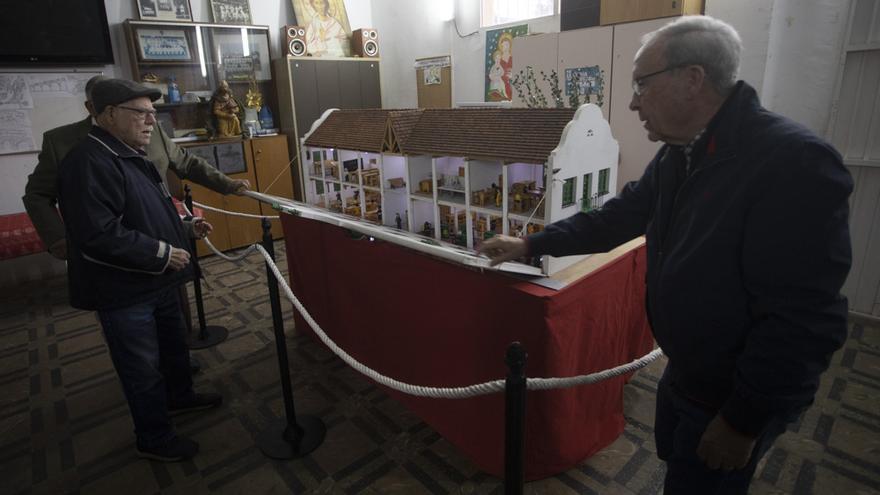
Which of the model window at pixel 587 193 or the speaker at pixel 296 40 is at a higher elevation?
the speaker at pixel 296 40

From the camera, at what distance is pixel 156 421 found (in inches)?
89.3

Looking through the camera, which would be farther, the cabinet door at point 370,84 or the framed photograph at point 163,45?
the cabinet door at point 370,84

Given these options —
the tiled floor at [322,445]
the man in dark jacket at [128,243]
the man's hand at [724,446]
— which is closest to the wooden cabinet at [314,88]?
the tiled floor at [322,445]

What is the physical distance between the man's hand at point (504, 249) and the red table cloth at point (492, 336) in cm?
21

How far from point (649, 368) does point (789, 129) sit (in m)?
2.25

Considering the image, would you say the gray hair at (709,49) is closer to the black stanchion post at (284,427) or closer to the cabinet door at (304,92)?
the black stanchion post at (284,427)

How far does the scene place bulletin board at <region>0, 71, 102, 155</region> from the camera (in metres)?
4.54

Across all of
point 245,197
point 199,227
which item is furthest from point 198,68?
point 199,227

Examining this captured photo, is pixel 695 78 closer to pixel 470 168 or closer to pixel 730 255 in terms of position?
pixel 730 255

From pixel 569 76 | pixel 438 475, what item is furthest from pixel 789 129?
pixel 569 76

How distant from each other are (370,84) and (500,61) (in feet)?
6.02

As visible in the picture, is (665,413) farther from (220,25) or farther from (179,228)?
(220,25)

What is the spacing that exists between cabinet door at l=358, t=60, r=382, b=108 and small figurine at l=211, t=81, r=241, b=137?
1538mm

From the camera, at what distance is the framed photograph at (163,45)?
4.90 meters
